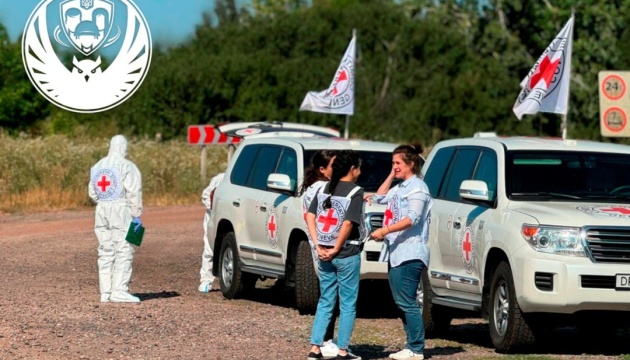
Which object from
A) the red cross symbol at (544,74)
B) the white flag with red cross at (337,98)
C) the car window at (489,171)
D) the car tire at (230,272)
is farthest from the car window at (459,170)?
the white flag with red cross at (337,98)

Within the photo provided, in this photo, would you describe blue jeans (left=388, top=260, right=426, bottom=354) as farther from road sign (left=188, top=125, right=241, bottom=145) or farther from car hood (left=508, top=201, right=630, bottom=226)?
road sign (left=188, top=125, right=241, bottom=145)

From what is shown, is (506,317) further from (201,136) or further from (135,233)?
(201,136)

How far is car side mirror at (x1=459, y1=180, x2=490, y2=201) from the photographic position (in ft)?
42.5

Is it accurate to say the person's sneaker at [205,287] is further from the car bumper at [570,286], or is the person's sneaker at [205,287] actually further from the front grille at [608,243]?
the front grille at [608,243]

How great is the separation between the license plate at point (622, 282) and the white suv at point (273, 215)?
3.67 m

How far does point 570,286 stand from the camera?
1202 cm

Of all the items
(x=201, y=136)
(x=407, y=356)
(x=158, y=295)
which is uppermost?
(x=407, y=356)

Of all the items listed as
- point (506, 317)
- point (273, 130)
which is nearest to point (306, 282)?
point (506, 317)

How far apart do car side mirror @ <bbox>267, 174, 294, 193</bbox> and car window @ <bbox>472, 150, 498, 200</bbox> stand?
8.10 feet

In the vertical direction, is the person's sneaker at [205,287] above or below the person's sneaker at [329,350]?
below

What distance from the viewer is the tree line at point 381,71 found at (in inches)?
2584

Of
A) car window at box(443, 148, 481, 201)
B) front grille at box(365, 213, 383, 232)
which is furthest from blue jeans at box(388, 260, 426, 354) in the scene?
front grille at box(365, 213, 383, 232)

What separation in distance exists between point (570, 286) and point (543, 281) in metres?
0.22

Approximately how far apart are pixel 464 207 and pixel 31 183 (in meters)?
22.2
